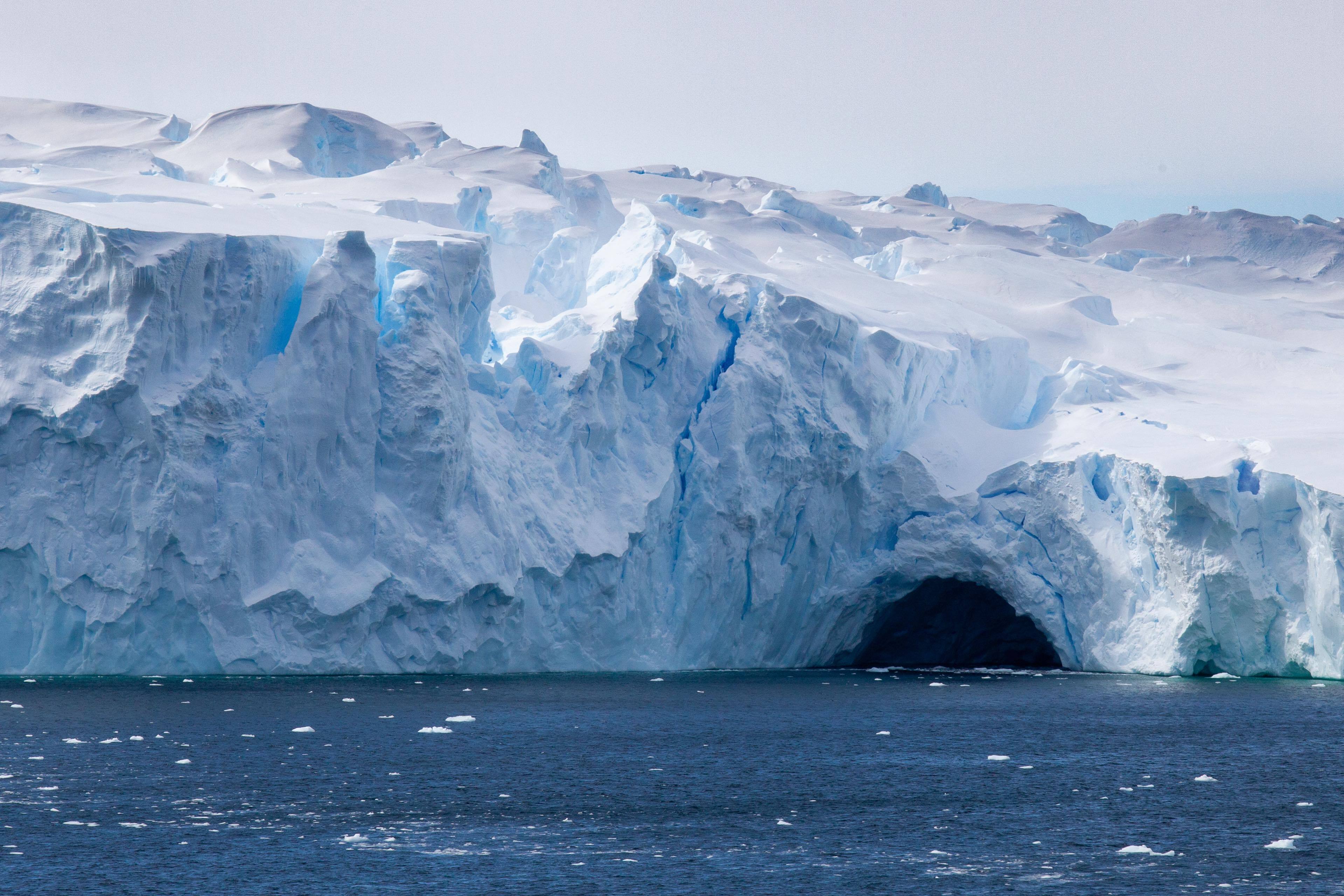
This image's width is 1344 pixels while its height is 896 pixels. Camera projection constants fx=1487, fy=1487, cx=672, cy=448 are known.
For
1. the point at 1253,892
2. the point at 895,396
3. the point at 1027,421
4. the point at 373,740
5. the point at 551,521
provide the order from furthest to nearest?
the point at 1027,421 → the point at 895,396 → the point at 551,521 → the point at 373,740 → the point at 1253,892

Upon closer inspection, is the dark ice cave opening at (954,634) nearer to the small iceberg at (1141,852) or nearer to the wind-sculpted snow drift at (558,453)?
the wind-sculpted snow drift at (558,453)

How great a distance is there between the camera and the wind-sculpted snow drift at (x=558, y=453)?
21.9 meters

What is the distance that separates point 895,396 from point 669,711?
10.0 metres

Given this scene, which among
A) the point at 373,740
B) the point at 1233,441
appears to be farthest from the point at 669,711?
the point at 1233,441

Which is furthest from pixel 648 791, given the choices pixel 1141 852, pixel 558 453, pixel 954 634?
pixel 954 634

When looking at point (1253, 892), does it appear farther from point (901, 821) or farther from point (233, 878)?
point (233, 878)

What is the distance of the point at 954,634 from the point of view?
30.2 meters

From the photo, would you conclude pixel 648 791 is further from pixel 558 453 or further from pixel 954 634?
pixel 954 634

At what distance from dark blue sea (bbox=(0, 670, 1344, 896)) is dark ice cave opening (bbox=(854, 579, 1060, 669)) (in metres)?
6.76

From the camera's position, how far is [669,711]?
800 inches

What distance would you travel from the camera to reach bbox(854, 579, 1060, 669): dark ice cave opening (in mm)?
29016

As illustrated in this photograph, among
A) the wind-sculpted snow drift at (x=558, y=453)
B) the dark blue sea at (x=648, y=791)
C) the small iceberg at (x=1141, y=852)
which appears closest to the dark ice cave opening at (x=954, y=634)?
the wind-sculpted snow drift at (x=558, y=453)

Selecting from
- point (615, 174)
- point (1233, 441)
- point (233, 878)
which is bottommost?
point (233, 878)

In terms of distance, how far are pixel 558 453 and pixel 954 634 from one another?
961 centimetres
